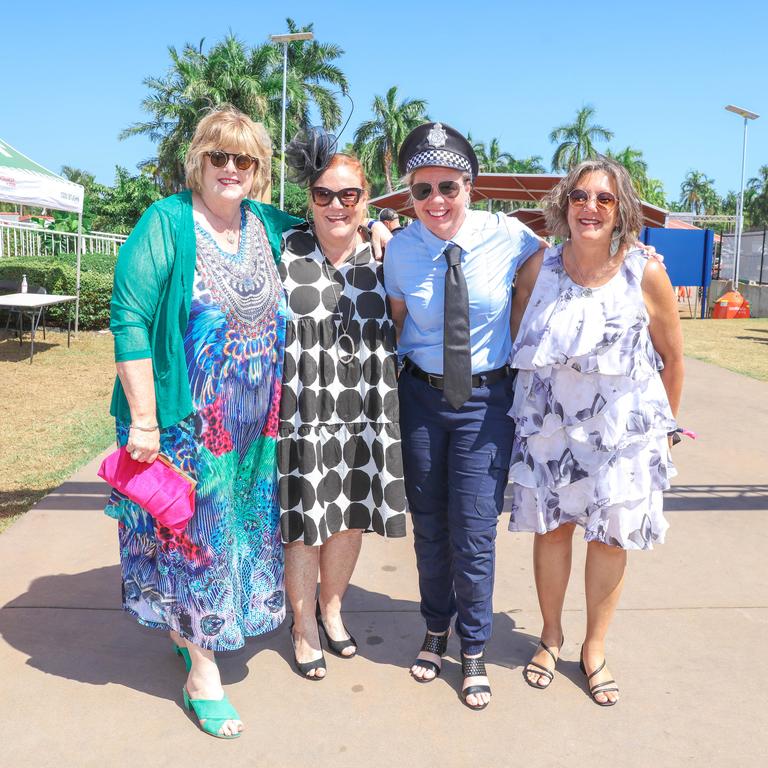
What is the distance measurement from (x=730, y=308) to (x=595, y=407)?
19.4m

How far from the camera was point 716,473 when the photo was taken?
548 cm

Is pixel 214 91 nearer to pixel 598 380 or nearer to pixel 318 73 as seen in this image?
pixel 318 73

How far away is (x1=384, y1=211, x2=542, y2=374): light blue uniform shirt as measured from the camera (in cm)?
269

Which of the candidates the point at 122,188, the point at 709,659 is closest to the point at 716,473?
the point at 709,659

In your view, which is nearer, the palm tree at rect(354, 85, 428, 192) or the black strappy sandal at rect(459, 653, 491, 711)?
the black strappy sandal at rect(459, 653, 491, 711)

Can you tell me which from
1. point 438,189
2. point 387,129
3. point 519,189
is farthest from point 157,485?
point 387,129

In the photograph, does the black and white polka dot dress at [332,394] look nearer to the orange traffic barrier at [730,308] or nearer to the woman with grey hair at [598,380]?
the woman with grey hair at [598,380]

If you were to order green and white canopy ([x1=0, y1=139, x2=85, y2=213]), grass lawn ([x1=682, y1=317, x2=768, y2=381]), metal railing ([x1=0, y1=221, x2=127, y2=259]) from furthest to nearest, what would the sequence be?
metal railing ([x1=0, y1=221, x2=127, y2=259]) → grass lawn ([x1=682, y1=317, x2=768, y2=381]) → green and white canopy ([x1=0, y1=139, x2=85, y2=213])

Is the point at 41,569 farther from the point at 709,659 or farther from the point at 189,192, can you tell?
the point at 709,659

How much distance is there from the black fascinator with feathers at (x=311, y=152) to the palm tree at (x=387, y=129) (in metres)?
44.7

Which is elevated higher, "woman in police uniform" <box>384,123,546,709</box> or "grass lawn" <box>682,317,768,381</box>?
"woman in police uniform" <box>384,123,546,709</box>

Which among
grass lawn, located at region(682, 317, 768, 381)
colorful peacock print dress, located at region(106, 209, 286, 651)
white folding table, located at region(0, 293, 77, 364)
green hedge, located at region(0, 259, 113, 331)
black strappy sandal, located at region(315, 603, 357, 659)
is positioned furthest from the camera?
green hedge, located at region(0, 259, 113, 331)

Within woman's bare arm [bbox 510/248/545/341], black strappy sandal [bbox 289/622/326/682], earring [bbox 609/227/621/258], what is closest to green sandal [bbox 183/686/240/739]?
black strappy sandal [bbox 289/622/326/682]

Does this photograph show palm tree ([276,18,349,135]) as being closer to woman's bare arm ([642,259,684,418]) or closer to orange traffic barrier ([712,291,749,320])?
orange traffic barrier ([712,291,749,320])
